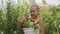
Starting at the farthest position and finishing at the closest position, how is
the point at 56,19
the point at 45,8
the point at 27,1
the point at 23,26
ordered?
the point at 27,1 → the point at 23,26 → the point at 45,8 → the point at 56,19

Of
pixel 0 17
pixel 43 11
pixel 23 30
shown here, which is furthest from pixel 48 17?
pixel 0 17

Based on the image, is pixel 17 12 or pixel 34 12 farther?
pixel 17 12

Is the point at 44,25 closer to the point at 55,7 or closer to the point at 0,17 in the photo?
the point at 55,7

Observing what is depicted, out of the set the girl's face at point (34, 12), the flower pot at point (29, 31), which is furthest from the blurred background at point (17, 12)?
the flower pot at point (29, 31)

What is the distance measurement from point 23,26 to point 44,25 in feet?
1.70

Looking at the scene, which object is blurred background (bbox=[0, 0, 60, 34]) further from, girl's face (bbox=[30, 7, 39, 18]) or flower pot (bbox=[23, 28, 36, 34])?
Answer: flower pot (bbox=[23, 28, 36, 34])

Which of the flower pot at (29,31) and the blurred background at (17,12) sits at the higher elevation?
the blurred background at (17,12)

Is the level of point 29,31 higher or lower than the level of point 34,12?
lower

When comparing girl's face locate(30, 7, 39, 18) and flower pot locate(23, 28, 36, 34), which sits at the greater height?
girl's face locate(30, 7, 39, 18)

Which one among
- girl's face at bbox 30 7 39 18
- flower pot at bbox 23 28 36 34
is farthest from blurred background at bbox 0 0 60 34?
flower pot at bbox 23 28 36 34

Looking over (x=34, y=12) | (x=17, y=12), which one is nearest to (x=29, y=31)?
(x=34, y=12)

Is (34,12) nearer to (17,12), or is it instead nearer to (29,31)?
(29,31)

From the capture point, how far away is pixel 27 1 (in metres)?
3.31

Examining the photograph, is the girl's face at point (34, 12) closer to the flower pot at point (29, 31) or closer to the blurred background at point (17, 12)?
the blurred background at point (17, 12)
